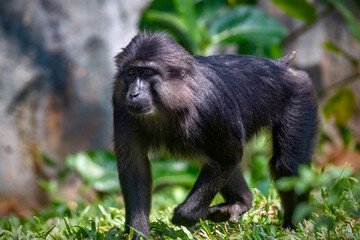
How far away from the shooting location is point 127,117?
15.3 ft

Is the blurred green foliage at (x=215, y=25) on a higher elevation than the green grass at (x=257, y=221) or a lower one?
higher

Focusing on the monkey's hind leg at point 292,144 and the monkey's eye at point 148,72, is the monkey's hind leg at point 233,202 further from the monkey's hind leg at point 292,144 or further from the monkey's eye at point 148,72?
the monkey's eye at point 148,72

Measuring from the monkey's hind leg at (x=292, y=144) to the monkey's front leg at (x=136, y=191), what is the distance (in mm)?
1198

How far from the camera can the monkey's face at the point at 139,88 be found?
14.3 feet

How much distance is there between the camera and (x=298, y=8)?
8906 millimetres

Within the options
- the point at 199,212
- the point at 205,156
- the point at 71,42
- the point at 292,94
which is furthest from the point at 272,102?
the point at 71,42

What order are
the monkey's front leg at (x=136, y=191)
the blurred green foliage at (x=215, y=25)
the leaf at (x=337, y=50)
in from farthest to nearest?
the leaf at (x=337, y=50)
the blurred green foliage at (x=215, y=25)
the monkey's front leg at (x=136, y=191)

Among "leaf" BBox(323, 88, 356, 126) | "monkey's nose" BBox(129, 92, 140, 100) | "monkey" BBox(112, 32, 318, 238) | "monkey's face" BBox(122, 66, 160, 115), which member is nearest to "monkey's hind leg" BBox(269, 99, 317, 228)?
"monkey" BBox(112, 32, 318, 238)

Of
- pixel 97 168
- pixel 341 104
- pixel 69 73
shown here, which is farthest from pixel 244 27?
pixel 97 168

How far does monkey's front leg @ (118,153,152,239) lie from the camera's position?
15.0 feet

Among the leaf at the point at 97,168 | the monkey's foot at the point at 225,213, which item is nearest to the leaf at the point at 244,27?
the leaf at the point at 97,168

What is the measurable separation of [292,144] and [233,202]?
0.73m

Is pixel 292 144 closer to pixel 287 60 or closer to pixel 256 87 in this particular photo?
pixel 256 87

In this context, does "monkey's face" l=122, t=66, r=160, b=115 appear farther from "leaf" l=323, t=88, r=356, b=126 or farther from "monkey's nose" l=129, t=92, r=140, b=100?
"leaf" l=323, t=88, r=356, b=126
